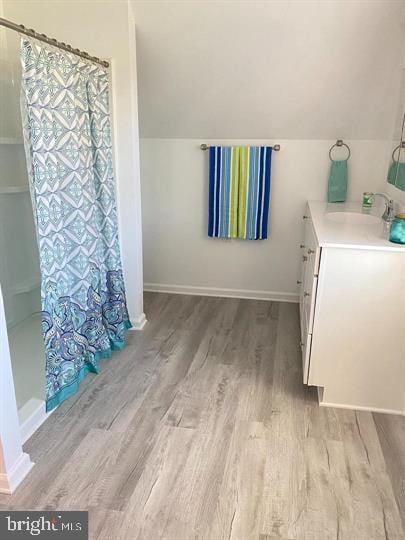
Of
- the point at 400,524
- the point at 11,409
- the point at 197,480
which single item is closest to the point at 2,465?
the point at 11,409

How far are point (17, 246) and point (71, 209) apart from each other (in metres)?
0.93

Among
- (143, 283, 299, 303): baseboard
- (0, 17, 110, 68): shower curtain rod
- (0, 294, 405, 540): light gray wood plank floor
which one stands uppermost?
(0, 17, 110, 68): shower curtain rod

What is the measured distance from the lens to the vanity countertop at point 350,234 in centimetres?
191

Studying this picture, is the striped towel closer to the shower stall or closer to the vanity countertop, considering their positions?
the vanity countertop

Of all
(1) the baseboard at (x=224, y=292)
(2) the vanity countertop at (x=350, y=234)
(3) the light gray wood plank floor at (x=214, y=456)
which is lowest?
(3) the light gray wood plank floor at (x=214, y=456)

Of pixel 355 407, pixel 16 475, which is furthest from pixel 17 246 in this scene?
pixel 355 407

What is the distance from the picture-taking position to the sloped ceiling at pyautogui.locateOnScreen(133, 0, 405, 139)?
7.75 feet

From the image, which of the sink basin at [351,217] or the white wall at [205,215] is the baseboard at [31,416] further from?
the sink basin at [351,217]

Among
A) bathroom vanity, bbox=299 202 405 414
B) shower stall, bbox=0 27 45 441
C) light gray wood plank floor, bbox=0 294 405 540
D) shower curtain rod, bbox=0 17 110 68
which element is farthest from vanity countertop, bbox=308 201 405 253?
shower stall, bbox=0 27 45 441

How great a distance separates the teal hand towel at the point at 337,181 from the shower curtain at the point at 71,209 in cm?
163

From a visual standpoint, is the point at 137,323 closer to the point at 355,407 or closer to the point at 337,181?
the point at 355,407

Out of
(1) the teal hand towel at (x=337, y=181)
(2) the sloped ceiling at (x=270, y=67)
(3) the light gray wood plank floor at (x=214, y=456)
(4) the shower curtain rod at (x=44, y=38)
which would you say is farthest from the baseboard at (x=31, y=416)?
(1) the teal hand towel at (x=337, y=181)

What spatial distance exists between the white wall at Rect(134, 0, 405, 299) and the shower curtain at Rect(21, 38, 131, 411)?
25.3 inches

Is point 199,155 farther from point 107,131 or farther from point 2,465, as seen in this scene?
point 2,465
